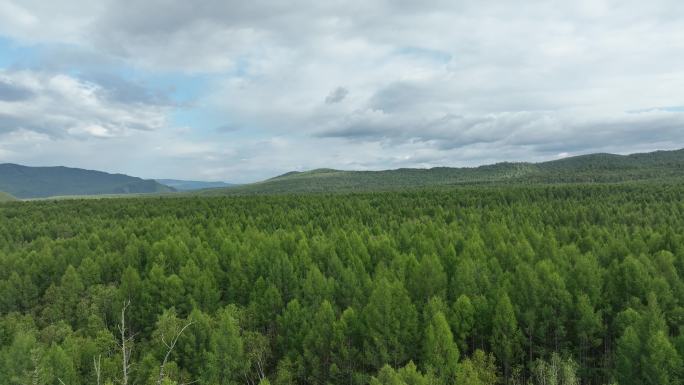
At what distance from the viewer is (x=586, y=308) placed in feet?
215

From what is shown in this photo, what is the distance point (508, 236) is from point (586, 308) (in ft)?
181

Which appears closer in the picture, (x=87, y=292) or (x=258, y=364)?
(x=258, y=364)

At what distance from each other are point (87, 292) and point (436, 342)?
256ft

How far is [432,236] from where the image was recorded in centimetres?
12675

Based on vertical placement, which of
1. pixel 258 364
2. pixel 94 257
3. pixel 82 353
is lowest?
pixel 258 364

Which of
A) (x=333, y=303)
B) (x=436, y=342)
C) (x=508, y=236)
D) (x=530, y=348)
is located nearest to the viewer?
(x=436, y=342)

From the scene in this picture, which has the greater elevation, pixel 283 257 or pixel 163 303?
pixel 283 257

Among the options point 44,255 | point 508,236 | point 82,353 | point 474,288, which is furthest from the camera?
point 508,236

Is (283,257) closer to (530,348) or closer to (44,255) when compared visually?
(530,348)

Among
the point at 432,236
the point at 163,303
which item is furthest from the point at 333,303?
the point at 432,236

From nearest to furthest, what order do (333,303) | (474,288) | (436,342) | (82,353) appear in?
(436,342), (82,353), (474,288), (333,303)

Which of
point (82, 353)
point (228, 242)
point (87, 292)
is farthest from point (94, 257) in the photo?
point (82, 353)

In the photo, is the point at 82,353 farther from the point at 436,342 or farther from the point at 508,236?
the point at 508,236

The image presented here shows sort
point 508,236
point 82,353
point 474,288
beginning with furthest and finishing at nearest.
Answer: point 508,236 → point 474,288 → point 82,353
